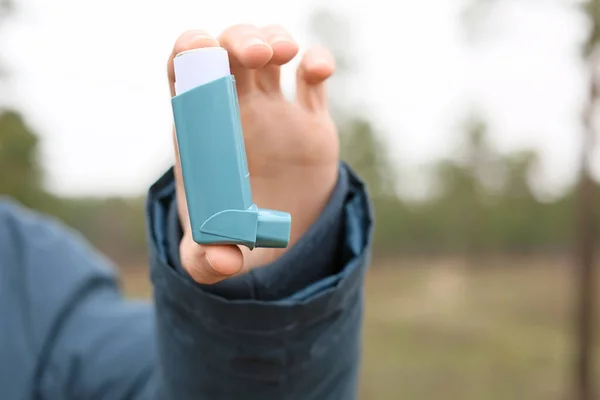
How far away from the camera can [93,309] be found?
0.63 metres

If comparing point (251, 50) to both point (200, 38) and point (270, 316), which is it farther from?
point (270, 316)

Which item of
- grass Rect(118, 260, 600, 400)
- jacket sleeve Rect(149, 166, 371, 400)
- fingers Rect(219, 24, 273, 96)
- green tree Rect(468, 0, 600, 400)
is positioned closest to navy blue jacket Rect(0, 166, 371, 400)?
jacket sleeve Rect(149, 166, 371, 400)

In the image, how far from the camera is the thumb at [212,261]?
0.26 metres

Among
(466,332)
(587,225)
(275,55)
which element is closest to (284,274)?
(275,55)

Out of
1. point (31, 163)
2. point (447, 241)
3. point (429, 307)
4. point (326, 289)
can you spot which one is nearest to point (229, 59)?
point (326, 289)

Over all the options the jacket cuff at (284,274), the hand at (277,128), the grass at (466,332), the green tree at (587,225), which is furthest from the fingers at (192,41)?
the grass at (466,332)

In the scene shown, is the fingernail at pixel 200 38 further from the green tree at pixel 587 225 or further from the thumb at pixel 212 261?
the green tree at pixel 587 225

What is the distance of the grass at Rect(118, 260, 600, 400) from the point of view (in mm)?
2559

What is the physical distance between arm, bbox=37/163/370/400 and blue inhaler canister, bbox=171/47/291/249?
0.09m

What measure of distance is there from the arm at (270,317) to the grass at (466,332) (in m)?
1.88

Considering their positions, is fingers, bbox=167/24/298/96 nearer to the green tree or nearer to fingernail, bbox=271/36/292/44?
fingernail, bbox=271/36/292/44

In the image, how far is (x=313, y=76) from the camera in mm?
337

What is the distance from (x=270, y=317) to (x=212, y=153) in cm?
12

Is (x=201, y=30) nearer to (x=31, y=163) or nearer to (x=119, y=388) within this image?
(x=119, y=388)
